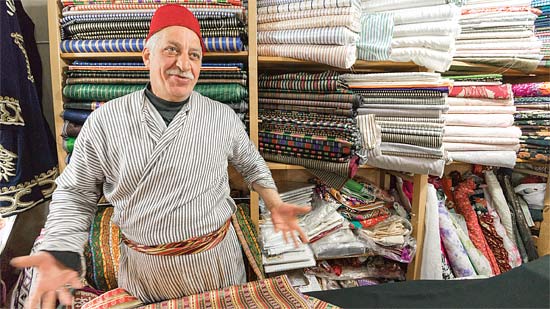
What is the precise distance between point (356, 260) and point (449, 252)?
0.34 meters

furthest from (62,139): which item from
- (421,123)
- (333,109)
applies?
(421,123)

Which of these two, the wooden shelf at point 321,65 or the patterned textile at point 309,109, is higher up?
the wooden shelf at point 321,65

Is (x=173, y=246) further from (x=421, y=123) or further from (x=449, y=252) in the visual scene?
(x=449, y=252)

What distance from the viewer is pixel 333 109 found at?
91cm

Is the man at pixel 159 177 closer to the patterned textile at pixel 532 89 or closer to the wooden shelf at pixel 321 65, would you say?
the wooden shelf at pixel 321 65

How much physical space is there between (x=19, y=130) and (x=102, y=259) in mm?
400

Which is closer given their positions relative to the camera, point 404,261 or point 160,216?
point 160,216

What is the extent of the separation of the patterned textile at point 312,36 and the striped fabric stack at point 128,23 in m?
0.12

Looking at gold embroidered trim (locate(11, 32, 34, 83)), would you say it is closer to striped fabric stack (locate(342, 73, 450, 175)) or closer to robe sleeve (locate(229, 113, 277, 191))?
robe sleeve (locate(229, 113, 277, 191))

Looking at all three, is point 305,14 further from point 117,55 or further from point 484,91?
point 484,91

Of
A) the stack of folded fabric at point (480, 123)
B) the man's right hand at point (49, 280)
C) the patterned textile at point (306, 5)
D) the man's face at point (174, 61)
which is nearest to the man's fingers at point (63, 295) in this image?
the man's right hand at point (49, 280)

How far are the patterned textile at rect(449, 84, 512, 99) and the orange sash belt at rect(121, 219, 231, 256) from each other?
92cm

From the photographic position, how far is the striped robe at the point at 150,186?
0.61m

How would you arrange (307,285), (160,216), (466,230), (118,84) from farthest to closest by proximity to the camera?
(466,230)
(307,285)
(118,84)
(160,216)
